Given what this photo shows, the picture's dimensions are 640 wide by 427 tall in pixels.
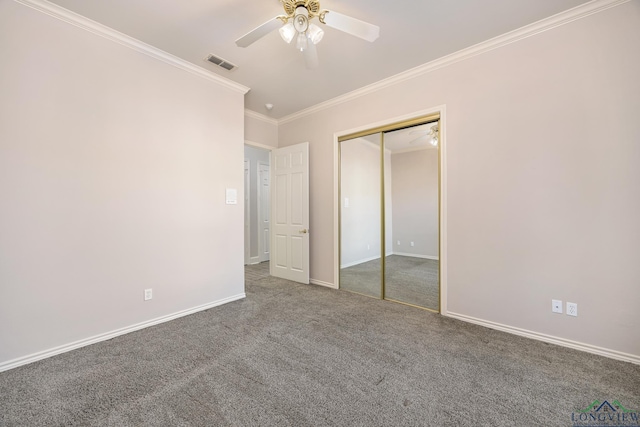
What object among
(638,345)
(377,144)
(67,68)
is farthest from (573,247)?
(67,68)

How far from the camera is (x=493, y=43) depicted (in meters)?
2.48

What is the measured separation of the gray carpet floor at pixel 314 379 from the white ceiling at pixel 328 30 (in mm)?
2851

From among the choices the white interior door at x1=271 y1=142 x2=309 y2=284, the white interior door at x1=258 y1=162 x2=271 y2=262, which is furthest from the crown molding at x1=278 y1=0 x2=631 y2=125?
the white interior door at x1=258 y1=162 x2=271 y2=262

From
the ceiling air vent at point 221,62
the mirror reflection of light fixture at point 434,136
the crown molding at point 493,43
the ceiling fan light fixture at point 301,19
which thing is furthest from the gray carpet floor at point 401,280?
the ceiling air vent at point 221,62

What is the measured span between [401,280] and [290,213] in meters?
2.04

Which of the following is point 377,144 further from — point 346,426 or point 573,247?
point 346,426

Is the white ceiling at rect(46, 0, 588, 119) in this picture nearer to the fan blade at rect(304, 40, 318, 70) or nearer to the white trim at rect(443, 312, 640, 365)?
the fan blade at rect(304, 40, 318, 70)

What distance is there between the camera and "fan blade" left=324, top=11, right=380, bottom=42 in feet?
5.67

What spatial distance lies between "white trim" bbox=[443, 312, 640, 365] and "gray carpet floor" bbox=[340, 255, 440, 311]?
405 mm

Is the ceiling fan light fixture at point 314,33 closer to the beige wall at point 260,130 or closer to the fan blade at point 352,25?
the fan blade at point 352,25

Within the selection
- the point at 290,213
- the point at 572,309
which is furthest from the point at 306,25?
the point at 572,309

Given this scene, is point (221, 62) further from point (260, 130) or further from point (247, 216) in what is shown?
point (247, 216)

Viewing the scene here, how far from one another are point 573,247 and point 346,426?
7.70 ft

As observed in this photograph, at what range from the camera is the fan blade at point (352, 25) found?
1.73 m
